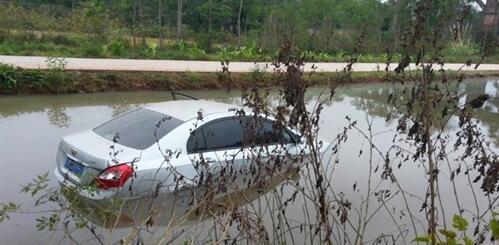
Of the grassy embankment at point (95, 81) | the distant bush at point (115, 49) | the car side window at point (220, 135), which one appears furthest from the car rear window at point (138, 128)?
the distant bush at point (115, 49)

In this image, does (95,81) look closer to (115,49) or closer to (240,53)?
(115,49)

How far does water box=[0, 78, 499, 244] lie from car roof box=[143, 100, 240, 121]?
106 centimetres

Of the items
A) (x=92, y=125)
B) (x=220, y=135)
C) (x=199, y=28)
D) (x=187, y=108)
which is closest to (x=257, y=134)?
(x=220, y=135)

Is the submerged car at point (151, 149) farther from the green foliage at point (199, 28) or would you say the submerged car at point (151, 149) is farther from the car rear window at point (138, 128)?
the green foliage at point (199, 28)

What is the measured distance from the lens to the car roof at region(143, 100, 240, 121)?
641 cm

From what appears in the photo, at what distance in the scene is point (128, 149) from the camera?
582cm

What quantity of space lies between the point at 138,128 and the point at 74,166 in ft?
2.82

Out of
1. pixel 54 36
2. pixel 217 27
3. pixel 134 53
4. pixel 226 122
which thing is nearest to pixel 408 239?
pixel 226 122

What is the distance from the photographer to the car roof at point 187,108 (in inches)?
253

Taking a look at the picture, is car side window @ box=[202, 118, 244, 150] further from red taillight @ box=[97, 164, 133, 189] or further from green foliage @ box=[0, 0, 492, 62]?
green foliage @ box=[0, 0, 492, 62]

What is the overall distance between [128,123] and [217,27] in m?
34.3

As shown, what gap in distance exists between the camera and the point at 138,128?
247 inches

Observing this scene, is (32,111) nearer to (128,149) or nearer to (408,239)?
(128,149)

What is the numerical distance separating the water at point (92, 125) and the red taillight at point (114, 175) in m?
0.51
